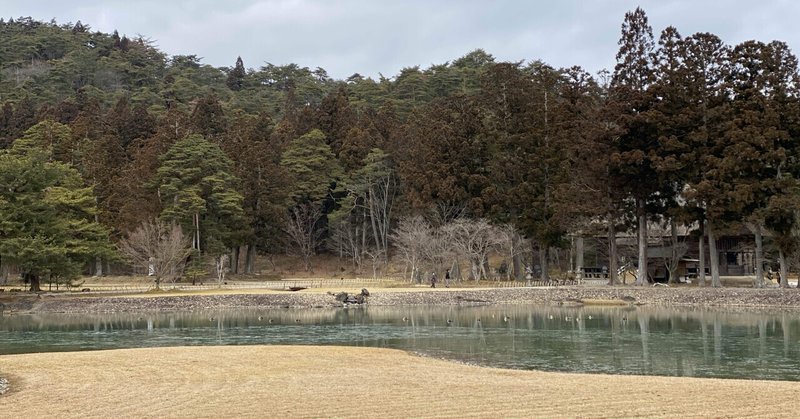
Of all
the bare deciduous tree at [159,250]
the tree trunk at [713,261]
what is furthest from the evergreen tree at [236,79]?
the tree trunk at [713,261]

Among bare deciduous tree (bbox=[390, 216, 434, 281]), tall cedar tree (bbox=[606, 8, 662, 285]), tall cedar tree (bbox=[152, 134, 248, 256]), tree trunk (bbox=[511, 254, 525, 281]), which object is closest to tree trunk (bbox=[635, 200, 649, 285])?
tall cedar tree (bbox=[606, 8, 662, 285])

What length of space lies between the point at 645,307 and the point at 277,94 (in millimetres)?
77405

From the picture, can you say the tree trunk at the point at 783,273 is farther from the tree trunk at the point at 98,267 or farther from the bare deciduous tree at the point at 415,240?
the tree trunk at the point at 98,267

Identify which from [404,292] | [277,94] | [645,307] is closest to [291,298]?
[404,292]

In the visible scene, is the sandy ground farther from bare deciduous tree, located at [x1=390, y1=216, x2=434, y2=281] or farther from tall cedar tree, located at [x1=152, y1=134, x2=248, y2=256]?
tall cedar tree, located at [x1=152, y1=134, x2=248, y2=256]

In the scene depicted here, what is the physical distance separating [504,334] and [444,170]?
27.2 meters

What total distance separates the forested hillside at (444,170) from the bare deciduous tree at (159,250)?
0.78 meters

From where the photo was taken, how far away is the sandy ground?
11.6m

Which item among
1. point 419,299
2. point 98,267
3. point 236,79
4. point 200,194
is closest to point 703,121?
point 419,299

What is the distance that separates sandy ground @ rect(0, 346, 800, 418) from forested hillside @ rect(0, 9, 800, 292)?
27.6 m

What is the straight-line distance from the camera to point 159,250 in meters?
47.5

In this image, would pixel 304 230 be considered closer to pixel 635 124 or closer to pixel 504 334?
pixel 635 124

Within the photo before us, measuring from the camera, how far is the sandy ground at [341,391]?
11.6 metres

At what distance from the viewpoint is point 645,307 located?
1558 inches
